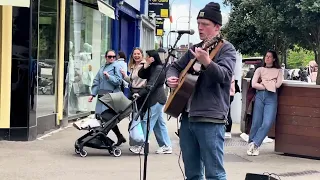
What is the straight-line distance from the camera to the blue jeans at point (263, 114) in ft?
27.5

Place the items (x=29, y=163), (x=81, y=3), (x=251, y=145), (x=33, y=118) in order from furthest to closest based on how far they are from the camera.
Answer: (x=81, y=3) < (x=33, y=118) < (x=251, y=145) < (x=29, y=163)

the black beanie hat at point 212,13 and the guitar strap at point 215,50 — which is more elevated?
the black beanie hat at point 212,13

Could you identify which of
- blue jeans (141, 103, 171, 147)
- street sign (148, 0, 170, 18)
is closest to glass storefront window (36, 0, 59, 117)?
blue jeans (141, 103, 171, 147)

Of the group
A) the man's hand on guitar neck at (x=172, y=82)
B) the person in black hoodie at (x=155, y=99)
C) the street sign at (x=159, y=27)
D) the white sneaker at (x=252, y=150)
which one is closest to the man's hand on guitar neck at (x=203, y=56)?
the man's hand on guitar neck at (x=172, y=82)

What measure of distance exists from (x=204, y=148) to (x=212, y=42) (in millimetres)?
894

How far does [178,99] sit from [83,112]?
376 inches

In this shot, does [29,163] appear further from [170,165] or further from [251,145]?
[251,145]

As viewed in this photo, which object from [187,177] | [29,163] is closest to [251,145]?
[29,163]

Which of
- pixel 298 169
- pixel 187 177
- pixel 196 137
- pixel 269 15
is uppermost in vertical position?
pixel 269 15

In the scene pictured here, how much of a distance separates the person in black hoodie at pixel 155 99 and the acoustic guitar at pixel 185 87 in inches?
118

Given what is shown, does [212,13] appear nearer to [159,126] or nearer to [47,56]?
[159,126]

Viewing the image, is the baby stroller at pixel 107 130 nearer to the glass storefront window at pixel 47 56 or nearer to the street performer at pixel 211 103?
the glass storefront window at pixel 47 56

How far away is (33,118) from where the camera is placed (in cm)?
916

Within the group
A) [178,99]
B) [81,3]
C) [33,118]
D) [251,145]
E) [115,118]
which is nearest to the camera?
[178,99]
